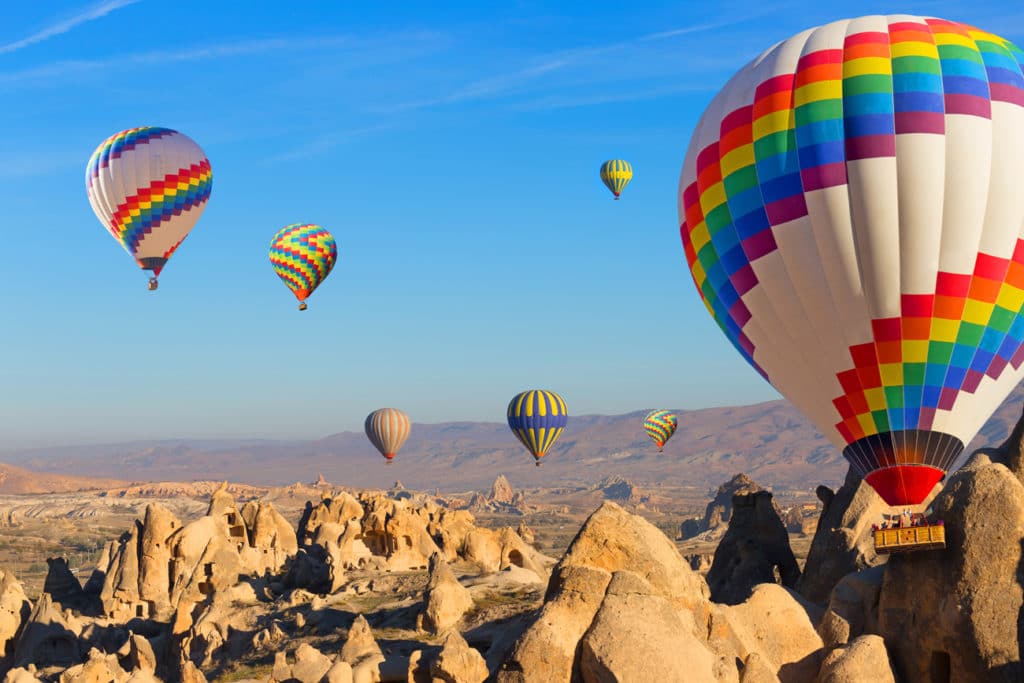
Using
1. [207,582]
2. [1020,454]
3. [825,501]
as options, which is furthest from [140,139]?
[1020,454]

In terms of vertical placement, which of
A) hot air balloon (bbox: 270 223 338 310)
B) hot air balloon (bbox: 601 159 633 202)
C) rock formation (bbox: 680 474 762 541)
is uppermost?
hot air balloon (bbox: 601 159 633 202)

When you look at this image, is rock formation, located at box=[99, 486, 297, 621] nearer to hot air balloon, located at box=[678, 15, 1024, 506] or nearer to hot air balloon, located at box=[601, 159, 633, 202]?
hot air balloon, located at box=[678, 15, 1024, 506]

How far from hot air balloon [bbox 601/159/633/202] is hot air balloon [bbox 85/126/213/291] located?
3676 cm

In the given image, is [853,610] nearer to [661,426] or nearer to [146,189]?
[146,189]

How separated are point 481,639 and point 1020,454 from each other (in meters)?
12.0

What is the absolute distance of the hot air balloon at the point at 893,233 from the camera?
2666cm

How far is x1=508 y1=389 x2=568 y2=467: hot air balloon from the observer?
69.0 m

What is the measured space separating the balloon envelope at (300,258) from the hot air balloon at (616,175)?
26078 mm

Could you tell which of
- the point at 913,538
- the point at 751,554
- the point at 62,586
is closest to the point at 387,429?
the point at 62,586

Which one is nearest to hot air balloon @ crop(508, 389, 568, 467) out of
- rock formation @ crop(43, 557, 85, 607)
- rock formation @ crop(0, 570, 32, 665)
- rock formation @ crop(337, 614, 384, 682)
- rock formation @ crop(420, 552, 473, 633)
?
rock formation @ crop(43, 557, 85, 607)

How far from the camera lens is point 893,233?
26766 millimetres

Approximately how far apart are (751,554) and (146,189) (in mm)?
31004

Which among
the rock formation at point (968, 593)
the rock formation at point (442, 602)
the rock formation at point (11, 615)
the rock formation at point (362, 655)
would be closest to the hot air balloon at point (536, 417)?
the rock formation at point (11, 615)

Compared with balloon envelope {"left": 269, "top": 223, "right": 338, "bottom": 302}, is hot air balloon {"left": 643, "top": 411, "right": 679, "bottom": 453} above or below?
below
